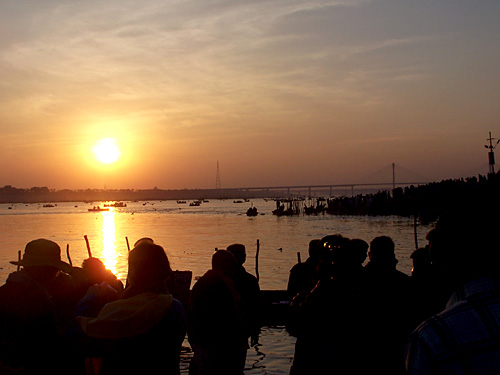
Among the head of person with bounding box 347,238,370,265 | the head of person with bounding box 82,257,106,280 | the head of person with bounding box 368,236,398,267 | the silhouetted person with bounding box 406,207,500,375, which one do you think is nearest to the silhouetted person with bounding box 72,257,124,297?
the head of person with bounding box 82,257,106,280

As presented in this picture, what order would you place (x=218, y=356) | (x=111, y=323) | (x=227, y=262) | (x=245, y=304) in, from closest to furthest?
1. (x=111, y=323)
2. (x=218, y=356)
3. (x=227, y=262)
4. (x=245, y=304)

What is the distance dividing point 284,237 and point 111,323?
4808 centimetres

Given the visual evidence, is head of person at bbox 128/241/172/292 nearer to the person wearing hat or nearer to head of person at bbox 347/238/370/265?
the person wearing hat

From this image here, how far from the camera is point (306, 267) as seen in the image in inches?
242

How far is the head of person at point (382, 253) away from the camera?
4.53 meters

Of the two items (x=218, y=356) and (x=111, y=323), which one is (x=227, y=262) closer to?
(x=218, y=356)

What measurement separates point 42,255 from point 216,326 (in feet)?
5.31

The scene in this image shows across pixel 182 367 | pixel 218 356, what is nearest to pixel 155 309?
pixel 218 356

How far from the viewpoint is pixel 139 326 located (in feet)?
11.3

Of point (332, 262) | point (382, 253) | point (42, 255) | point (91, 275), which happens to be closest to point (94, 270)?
point (91, 275)

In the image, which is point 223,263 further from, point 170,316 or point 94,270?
point 170,316

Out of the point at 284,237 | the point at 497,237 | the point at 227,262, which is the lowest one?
the point at 284,237

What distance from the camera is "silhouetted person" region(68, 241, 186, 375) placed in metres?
3.43

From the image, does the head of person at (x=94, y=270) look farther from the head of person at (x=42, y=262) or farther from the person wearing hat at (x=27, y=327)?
Answer: the person wearing hat at (x=27, y=327)
